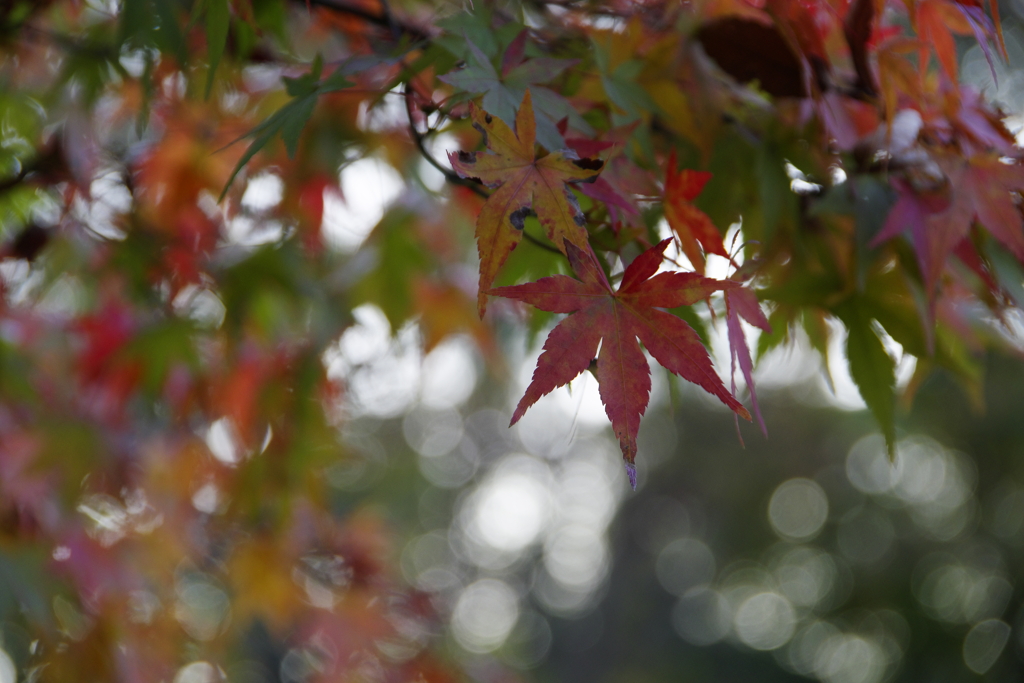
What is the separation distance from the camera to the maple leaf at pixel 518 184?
0.38m

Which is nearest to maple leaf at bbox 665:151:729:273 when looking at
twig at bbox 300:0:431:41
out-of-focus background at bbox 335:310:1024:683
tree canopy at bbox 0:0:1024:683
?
tree canopy at bbox 0:0:1024:683

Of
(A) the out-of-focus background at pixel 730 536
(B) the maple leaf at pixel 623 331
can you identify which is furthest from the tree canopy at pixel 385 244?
(A) the out-of-focus background at pixel 730 536

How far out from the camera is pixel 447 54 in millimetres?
526

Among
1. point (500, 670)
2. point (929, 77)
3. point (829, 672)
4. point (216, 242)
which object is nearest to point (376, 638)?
point (500, 670)

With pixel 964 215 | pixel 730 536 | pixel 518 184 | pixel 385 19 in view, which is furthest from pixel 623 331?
pixel 730 536

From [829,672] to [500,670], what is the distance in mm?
4582

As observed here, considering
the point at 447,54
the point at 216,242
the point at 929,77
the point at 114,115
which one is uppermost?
the point at 447,54

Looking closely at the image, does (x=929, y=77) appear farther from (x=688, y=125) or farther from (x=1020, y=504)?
(x=1020, y=504)

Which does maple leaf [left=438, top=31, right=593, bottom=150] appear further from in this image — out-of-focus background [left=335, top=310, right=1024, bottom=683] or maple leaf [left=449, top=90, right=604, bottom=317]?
out-of-focus background [left=335, top=310, right=1024, bottom=683]

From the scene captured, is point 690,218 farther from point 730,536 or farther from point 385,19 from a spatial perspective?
point 730,536

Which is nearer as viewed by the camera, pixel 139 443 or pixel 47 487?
pixel 47 487

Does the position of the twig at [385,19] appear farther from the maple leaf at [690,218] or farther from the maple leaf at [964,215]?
the maple leaf at [964,215]

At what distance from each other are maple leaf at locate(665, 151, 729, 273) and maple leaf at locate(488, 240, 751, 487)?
0.10 metres

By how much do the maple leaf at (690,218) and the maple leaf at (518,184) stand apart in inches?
4.9
